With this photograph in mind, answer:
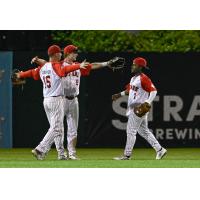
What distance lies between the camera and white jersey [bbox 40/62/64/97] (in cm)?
2222

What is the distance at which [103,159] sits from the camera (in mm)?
23250

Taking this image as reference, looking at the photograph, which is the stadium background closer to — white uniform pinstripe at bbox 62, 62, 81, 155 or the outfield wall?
the outfield wall

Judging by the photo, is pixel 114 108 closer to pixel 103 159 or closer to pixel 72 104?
pixel 103 159

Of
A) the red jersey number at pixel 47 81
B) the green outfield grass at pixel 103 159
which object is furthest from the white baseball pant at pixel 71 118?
the red jersey number at pixel 47 81

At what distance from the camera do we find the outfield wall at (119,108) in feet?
87.9

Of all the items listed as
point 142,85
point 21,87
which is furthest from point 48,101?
point 21,87

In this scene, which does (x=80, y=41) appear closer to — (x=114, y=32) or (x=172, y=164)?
(x=114, y=32)

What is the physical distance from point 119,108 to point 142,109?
4.33 m

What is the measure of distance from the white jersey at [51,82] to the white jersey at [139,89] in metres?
1.41

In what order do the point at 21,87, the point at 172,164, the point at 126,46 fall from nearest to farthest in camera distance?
the point at 172,164
the point at 21,87
the point at 126,46

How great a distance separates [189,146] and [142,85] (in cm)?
460

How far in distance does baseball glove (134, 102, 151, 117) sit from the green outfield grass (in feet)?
2.87

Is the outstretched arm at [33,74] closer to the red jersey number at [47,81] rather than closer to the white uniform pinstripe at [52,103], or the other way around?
the white uniform pinstripe at [52,103]

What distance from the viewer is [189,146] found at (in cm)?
2698
